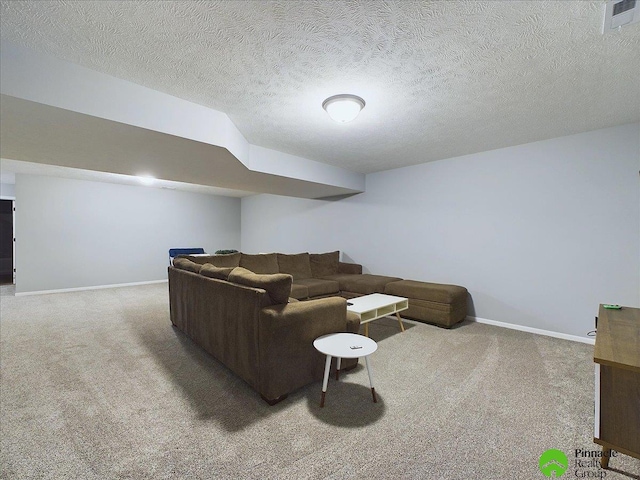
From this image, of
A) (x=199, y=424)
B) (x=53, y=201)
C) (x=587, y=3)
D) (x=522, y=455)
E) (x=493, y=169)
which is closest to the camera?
(x=587, y=3)

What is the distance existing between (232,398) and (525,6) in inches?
118

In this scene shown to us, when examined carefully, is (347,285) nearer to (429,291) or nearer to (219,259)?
(429,291)

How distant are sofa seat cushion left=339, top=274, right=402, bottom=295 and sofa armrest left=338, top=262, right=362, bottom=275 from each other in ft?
1.81

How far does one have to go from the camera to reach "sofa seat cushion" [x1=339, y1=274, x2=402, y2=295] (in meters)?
4.33

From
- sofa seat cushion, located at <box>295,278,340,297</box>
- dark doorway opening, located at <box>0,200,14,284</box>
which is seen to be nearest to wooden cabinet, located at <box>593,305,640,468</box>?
sofa seat cushion, located at <box>295,278,340,297</box>

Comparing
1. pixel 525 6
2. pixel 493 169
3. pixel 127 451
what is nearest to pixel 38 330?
pixel 127 451

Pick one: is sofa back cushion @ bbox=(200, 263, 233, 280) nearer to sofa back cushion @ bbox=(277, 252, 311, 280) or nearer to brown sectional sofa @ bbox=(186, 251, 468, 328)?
brown sectional sofa @ bbox=(186, 251, 468, 328)

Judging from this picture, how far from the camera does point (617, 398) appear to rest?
135 centimetres

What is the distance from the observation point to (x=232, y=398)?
2094 mm

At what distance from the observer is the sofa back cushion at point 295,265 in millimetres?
5109

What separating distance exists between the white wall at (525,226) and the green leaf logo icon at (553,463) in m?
2.39

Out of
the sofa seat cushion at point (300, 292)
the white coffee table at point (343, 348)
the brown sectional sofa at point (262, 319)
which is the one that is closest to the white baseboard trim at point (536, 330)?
the brown sectional sofa at point (262, 319)

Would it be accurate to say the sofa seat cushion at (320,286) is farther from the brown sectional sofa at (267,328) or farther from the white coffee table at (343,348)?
the white coffee table at (343,348)

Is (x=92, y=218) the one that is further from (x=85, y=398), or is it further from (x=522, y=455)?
(x=522, y=455)
